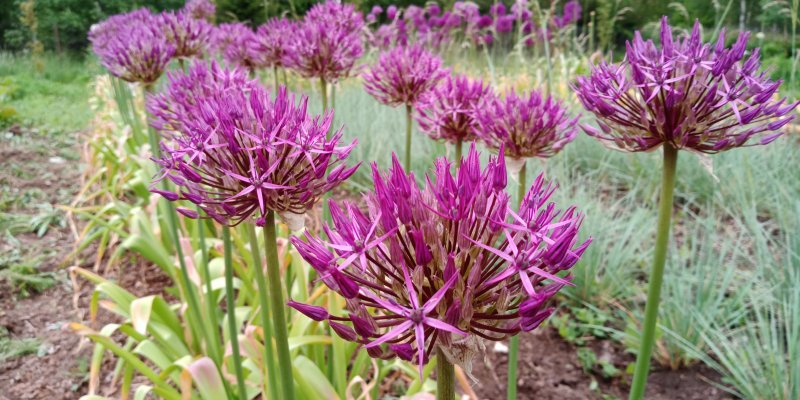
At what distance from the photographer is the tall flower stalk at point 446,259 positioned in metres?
0.96

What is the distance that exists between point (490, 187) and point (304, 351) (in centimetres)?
191

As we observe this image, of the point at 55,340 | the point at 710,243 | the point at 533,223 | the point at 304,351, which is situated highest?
the point at 533,223

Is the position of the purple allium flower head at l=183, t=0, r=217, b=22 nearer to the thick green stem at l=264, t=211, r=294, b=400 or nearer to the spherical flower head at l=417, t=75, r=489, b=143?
the spherical flower head at l=417, t=75, r=489, b=143

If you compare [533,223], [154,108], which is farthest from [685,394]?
[154,108]

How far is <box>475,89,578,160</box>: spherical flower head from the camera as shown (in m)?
2.07

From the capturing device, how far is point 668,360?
313cm

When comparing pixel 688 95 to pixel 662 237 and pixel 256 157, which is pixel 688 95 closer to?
pixel 662 237

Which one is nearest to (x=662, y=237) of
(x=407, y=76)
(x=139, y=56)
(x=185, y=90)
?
(x=407, y=76)

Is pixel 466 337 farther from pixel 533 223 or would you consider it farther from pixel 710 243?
pixel 710 243

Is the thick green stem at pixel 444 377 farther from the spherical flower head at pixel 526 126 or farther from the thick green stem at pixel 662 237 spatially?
the spherical flower head at pixel 526 126

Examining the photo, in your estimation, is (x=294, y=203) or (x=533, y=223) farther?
(x=294, y=203)

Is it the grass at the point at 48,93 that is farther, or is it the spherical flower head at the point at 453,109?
the grass at the point at 48,93

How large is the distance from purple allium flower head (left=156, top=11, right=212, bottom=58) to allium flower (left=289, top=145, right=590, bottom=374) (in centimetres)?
269

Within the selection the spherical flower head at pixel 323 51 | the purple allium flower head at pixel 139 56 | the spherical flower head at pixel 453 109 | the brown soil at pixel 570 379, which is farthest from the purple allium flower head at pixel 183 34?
→ the brown soil at pixel 570 379
